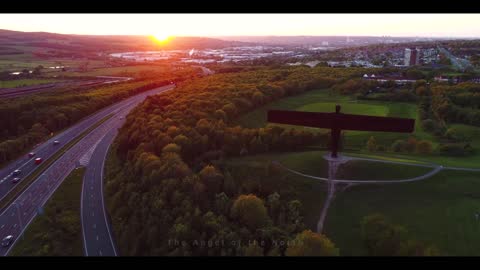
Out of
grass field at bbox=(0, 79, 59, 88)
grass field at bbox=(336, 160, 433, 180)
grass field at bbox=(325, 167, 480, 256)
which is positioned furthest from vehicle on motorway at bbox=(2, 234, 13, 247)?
grass field at bbox=(0, 79, 59, 88)

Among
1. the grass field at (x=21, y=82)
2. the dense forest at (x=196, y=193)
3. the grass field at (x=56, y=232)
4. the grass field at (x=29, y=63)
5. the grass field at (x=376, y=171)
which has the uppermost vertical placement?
the grass field at (x=29, y=63)

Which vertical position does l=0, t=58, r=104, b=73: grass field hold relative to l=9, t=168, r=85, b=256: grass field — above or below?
above

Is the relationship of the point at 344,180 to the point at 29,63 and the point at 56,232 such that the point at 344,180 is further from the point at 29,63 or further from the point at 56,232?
the point at 29,63

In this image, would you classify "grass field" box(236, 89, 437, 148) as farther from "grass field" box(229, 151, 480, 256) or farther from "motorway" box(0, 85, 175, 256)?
"motorway" box(0, 85, 175, 256)

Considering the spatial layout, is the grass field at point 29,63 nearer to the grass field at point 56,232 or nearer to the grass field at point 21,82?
the grass field at point 21,82

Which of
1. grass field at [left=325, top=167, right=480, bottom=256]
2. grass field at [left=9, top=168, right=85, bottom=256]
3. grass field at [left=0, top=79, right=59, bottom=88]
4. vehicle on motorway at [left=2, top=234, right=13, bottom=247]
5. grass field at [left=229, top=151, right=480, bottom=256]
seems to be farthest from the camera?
grass field at [left=0, top=79, right=59, bottom=88]

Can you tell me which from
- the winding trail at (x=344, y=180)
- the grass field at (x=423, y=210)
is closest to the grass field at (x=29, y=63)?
the winding trail at (x=344, y=180)

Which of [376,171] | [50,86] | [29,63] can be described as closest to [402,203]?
[376,171]
